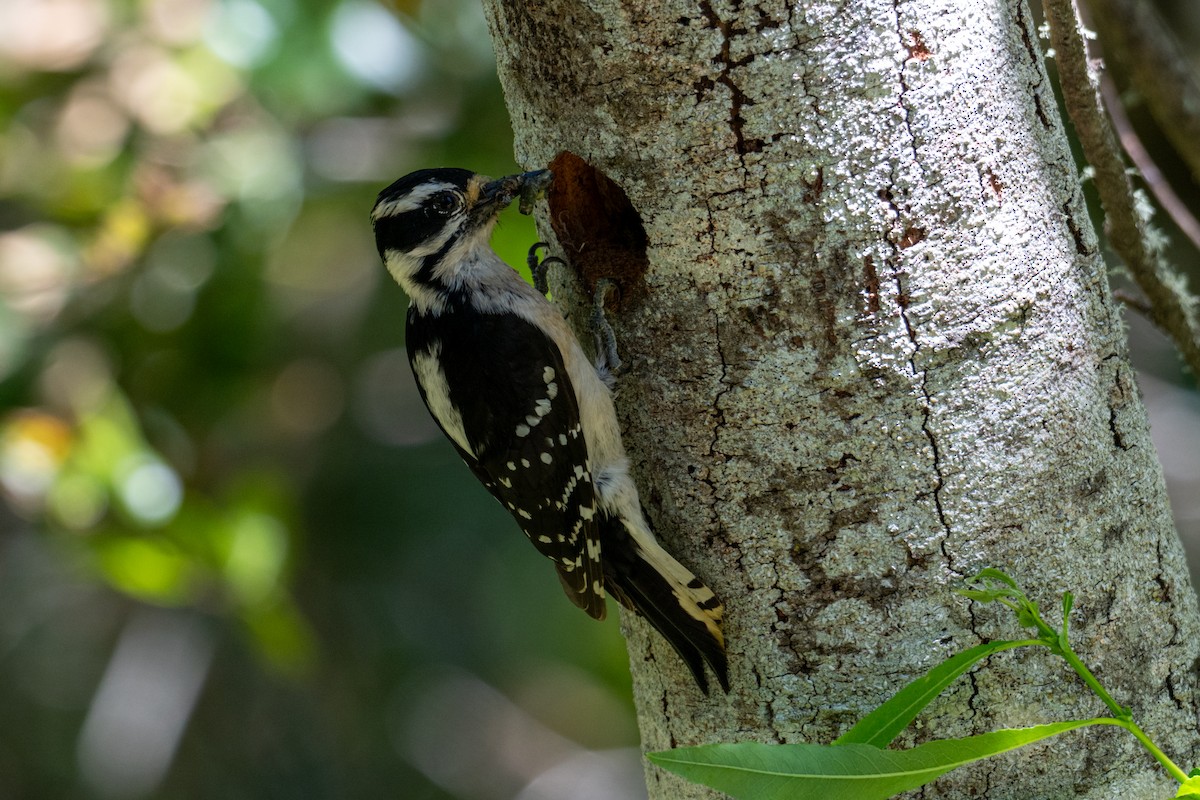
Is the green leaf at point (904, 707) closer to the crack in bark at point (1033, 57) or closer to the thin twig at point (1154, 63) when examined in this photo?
the crack in bark at point (1033, 57)

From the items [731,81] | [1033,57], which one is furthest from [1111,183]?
[731,81]

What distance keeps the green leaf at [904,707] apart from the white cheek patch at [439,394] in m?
1.39

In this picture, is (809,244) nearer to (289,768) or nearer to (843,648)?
(843,648)

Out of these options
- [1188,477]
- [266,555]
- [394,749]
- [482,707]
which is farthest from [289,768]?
[1188,477]

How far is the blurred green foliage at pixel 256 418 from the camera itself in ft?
12.5

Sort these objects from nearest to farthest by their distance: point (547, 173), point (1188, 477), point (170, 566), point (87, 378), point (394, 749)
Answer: point (547, 173), point (170, 566), point (87, 378), point (1188, 477), point (394, 749)

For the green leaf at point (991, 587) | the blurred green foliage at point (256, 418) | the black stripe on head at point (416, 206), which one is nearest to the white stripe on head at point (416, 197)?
the black stripe on head at point (416, 206)

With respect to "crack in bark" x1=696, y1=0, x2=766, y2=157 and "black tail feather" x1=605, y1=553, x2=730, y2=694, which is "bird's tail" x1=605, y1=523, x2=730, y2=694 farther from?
"crack in bark" x1=696, y1=0, x2=766, y2=157

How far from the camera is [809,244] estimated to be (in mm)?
1852

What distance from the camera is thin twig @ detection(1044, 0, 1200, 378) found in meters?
2.04

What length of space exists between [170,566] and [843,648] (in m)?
2.60

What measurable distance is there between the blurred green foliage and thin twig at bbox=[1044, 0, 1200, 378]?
1884mm

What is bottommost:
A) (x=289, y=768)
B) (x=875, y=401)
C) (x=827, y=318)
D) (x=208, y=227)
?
(x=289, y=768)

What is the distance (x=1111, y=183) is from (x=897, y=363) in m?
0.73
